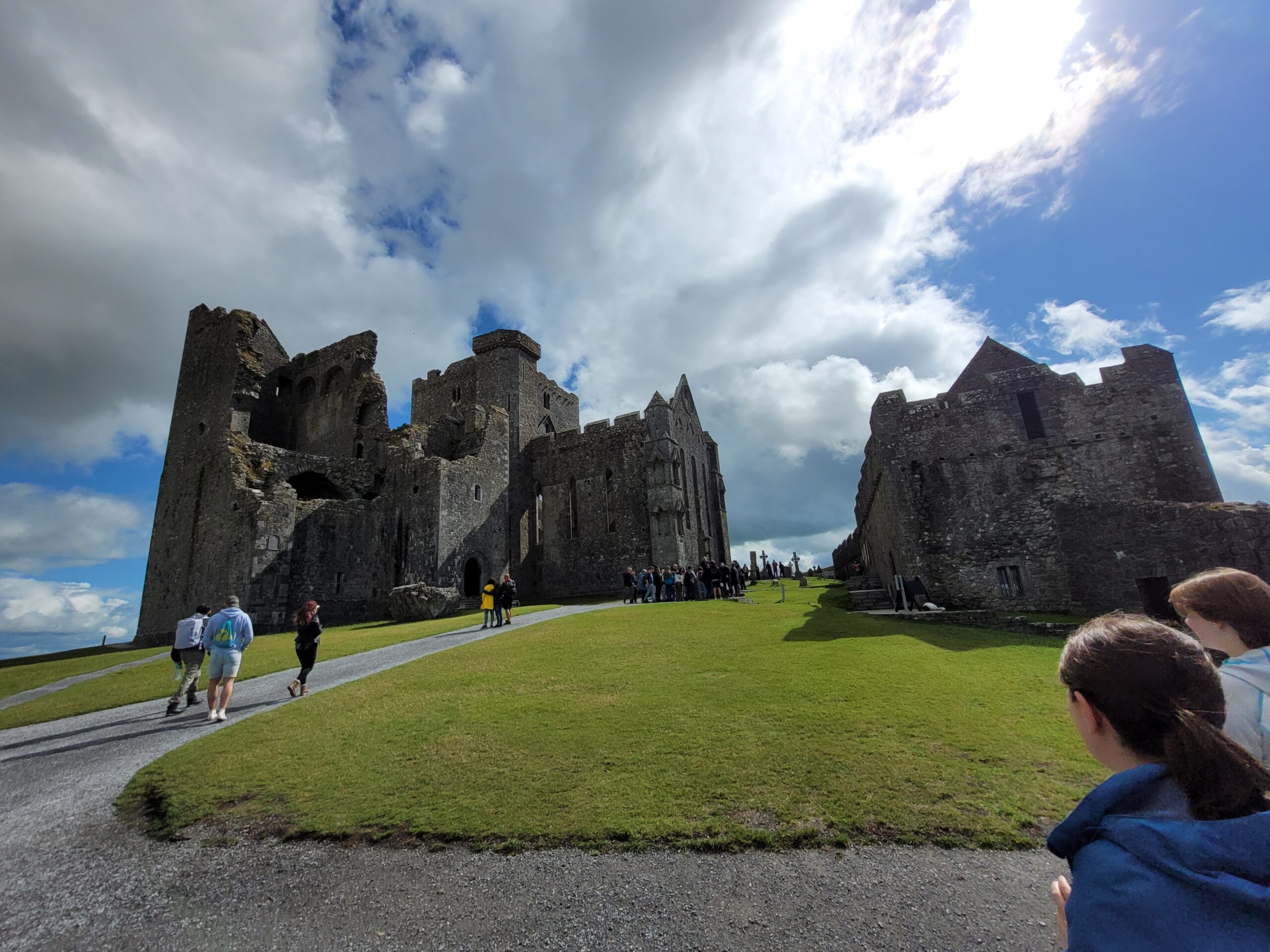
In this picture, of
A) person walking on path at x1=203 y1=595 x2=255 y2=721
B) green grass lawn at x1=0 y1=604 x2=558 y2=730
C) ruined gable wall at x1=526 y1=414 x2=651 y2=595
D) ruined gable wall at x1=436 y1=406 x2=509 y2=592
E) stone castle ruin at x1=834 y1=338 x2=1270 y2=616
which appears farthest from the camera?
ruined gable wall at x1=526 y1=414 x2=651 y2=595

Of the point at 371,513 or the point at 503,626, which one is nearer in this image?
the point at 503,626

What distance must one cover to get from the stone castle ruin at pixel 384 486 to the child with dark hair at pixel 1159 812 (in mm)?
26567

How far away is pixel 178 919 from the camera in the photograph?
13.4 ft

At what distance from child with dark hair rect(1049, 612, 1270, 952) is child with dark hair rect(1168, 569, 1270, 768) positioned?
1292 mm

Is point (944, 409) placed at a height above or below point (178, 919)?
above

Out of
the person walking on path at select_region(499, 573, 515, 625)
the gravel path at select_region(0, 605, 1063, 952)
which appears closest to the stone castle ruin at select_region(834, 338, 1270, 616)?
the person walking on path at select_region(499, 573, 515, 625)

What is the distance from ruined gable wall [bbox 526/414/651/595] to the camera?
1296 inches

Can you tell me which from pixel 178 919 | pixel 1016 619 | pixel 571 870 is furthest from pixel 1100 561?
pixel 178 919

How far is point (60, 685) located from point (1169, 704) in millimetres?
20851

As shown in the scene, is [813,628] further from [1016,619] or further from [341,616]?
[341,616]

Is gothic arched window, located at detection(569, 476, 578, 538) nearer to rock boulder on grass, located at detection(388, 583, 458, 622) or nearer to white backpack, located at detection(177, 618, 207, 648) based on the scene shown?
rock boulder on grass, located at detection(388, 583, 458, 622)

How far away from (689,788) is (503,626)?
13.5 meters

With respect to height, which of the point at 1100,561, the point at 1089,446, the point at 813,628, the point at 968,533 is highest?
the point at 1089,446

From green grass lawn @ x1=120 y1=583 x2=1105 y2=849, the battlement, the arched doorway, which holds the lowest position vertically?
green grass lawn @ x1=120 y1=583 x2=1105 y2=849
